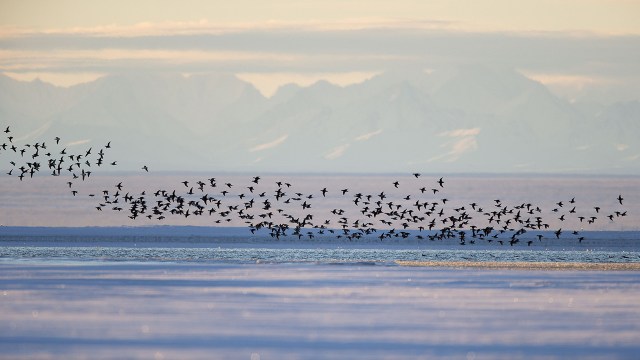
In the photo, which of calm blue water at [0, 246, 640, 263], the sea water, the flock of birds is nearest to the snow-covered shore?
calm blue water at [0, 246, 640, 263]

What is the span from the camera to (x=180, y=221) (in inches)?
4176

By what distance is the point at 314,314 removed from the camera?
129 feet

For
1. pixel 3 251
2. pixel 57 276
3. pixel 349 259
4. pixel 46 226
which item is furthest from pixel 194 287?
pixel 46 226

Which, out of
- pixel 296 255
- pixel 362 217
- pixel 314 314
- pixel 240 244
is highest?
pixel 362 217

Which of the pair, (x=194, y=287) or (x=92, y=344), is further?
(x=194, y=287)

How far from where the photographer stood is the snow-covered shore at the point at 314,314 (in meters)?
32.8

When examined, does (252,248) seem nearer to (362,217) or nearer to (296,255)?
(296,255)

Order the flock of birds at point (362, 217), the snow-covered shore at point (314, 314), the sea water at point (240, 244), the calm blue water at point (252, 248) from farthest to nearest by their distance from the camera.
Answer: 1. the flock of birds at point (362, 217)
2. the sea water at point (240, 244)
3. the calm blue water at point (252, 248)
4. the snow-covered shore at point (314, 314)

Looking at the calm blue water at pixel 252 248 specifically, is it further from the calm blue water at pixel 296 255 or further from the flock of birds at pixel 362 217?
the flock of birds at pixel 362 217

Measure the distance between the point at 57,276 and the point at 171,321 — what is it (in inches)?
583

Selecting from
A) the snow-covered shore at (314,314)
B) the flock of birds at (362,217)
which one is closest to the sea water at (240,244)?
the flock of birds at (362,217)

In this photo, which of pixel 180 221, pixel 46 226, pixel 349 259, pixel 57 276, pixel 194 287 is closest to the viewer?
pixel 194 287

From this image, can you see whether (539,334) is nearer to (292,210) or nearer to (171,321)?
(171,321)

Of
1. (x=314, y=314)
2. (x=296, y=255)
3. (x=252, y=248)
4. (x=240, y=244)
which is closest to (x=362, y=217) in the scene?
(x=240, y=244)
